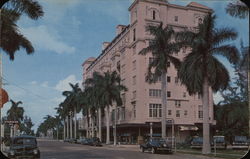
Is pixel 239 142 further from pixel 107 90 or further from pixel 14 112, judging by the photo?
pixel 14 112

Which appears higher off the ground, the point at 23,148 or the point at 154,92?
the point at 154,92

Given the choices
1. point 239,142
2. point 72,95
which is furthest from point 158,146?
point 72,95

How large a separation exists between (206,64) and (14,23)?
17.8 metres

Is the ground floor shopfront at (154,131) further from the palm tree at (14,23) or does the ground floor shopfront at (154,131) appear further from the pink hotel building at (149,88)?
the palm tree at (14,23)

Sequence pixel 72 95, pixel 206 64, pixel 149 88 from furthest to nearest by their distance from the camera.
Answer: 1. pixel 72 95
2. pixel 149 88
3. pixel 206 64

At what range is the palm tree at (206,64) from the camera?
3516cm

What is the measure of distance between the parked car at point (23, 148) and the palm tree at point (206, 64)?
1696cm

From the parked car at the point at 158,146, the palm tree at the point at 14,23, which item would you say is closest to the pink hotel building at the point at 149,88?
the parked car at the point at 158,146

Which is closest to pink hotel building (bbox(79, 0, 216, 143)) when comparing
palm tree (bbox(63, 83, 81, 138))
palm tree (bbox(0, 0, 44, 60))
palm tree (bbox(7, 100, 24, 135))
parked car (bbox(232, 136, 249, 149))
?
palm tree (bbox(63, 83, 81, 138))

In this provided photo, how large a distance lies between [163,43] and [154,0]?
2897cm

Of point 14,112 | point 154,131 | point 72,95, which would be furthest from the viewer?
point 72,95

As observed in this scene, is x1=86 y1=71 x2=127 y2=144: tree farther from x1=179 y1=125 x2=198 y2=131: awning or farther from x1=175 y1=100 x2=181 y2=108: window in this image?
x1=179 y1=125 x2=198 y2=131: awning

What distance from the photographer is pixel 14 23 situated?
26359 millimetres

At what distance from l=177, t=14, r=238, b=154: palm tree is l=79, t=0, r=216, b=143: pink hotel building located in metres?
34.1
